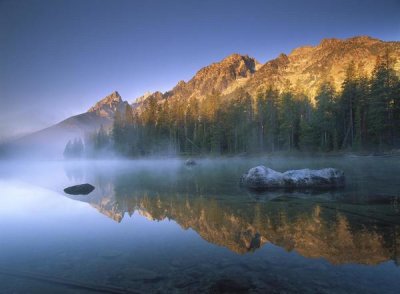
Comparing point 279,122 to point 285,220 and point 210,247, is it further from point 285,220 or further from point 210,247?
point 210,247

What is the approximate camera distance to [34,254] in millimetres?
7773

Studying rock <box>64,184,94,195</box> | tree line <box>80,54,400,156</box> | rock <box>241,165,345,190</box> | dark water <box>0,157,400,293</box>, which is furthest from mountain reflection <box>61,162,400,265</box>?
tree line <box>80,54,400,156</box>

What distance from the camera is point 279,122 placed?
73.7 metres

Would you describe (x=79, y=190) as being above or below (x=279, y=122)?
below

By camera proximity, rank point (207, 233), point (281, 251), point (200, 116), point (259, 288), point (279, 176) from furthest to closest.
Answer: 1. point (200, 116)
2. point (279, 176)
3. point (207, 233)
4. point (281, 251)
5. point (259, 288)

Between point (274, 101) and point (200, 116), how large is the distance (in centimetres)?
2644

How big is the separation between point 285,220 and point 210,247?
344cm

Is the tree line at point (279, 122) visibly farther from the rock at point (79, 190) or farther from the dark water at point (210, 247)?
the rock at point (79, 190)

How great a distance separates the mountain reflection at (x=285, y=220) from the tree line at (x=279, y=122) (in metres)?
44.9

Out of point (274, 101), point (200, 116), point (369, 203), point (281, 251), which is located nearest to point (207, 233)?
point (281, 251)

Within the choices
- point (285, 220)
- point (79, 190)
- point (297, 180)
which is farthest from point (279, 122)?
point (285, 220)

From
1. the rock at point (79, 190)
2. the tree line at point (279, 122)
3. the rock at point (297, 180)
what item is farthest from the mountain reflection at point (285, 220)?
the tree line at point (279, 122)

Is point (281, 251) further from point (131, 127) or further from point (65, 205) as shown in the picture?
point (131, 127)

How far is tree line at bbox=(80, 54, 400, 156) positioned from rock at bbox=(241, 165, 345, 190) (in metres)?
38.4
